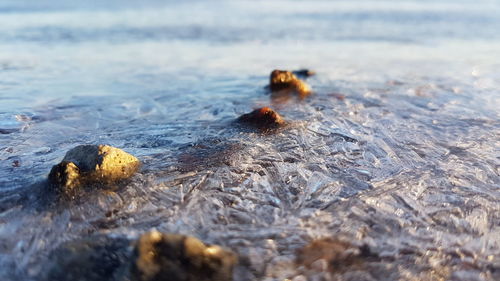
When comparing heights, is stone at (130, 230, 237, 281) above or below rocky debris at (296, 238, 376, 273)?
above

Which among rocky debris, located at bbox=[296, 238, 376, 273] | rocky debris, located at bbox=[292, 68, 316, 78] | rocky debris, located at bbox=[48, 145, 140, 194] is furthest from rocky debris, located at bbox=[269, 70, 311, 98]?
rocky debris, located at bbox=[296, 238, 376, 273]

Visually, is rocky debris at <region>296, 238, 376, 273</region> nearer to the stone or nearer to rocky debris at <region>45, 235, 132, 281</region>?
the stone

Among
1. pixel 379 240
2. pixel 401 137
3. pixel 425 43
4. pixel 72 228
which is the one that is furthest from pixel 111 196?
pixel 425 43

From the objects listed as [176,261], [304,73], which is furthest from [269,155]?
[304,73]

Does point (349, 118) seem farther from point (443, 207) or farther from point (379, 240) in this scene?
point (379, 240)

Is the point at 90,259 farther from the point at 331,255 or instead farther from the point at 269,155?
the point at 269,155

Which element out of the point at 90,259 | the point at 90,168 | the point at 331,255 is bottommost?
the point at 331,255

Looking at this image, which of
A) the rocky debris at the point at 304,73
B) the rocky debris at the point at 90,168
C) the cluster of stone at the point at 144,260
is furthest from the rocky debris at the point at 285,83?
the cluster of stone at the point at 144,260

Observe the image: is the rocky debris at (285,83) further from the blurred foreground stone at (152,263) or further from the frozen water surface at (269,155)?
the blurred foreground stone at (152,263)
